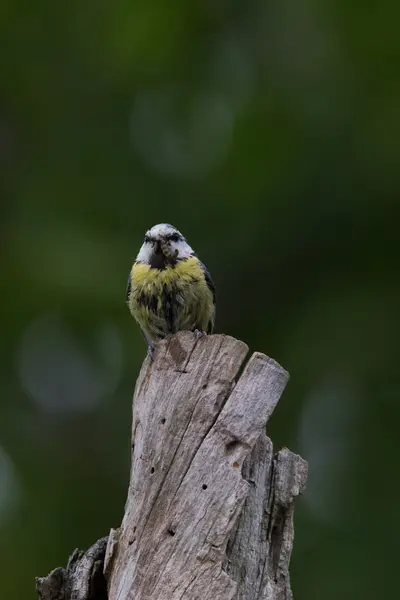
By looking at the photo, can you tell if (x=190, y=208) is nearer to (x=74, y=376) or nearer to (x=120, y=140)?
(x=120, y=140)

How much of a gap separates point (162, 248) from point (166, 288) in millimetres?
193

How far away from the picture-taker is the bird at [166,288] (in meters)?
5.20

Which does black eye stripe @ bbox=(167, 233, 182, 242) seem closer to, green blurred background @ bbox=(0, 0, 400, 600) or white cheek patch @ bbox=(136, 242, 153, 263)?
white cheek patch @ bbox=(136, 242, 153, 263)

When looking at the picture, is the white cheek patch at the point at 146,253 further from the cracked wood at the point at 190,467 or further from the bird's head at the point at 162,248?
the cracked wood at the point at 190,467

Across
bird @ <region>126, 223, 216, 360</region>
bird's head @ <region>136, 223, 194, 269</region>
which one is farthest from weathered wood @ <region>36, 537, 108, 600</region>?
bird's head @ <region>136, 223, 194, 269</region>

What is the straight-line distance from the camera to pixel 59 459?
8.71 meters

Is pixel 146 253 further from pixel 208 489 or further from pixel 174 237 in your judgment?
pixel 208 489

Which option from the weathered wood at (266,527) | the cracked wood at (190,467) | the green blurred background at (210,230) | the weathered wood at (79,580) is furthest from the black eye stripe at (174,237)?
the green blurred background at (210,230)

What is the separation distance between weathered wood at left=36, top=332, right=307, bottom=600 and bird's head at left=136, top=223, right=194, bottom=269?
45.6 inches

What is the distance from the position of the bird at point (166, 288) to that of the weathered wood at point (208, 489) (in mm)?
1064

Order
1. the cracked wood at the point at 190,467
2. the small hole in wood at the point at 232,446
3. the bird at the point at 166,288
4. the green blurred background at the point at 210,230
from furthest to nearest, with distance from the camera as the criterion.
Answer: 1. the green blurred background at the point at 210,230
2. the bird at the point at 166,288
3. the small hole in wood at the point at 232,446
4. the cracked wood at the point at 190,467

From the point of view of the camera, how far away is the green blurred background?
845 centimetres

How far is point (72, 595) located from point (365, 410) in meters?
5.18

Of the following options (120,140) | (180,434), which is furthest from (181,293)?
(120,140)
